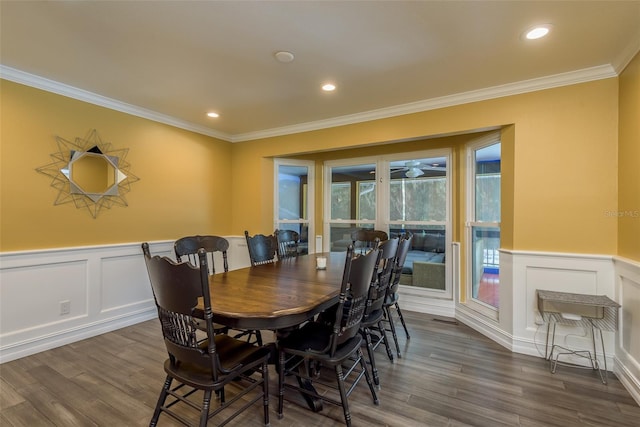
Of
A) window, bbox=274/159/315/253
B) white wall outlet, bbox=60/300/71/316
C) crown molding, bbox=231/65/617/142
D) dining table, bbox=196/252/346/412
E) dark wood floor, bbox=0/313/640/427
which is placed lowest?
dark wood floor, bbox=0/313/640/427

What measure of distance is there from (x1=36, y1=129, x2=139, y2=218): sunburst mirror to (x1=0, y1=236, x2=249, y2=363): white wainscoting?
509 mm

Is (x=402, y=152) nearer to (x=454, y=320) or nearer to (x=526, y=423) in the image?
(x=454, y=320)

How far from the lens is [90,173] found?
10.5 feet

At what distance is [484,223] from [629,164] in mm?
1283

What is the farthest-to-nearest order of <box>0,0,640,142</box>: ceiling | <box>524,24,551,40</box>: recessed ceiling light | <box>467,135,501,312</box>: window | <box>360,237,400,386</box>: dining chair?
<box>467,135,501,312</box>: window < <box>360,237,400,386</box>: dining chair < <box>524,24,551,40</box>: recessed ceiling light < <box>0,0,640,142</box>: ceiling

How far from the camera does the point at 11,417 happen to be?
75.4 inches

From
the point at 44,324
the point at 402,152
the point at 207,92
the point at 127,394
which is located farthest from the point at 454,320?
the point at 44,324

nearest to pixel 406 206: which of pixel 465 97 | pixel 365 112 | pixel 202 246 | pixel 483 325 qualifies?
pixel 365 112

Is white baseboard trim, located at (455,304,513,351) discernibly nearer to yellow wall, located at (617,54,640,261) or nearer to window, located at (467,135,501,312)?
window, located at (467,135,501,312)

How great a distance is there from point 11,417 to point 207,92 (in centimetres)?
292

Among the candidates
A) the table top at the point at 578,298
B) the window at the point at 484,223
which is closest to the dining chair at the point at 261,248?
the window at the point at 484,223

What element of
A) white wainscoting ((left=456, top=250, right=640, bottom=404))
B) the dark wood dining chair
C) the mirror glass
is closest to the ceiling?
the mirror glass

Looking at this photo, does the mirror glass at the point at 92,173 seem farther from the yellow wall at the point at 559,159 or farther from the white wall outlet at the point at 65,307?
the yellow wall at the point at 559,159

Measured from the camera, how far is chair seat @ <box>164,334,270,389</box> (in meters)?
1.50
